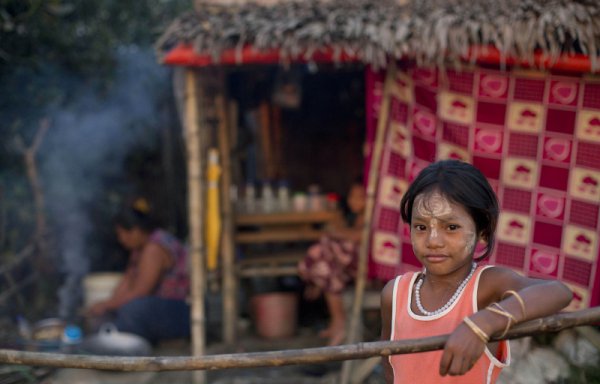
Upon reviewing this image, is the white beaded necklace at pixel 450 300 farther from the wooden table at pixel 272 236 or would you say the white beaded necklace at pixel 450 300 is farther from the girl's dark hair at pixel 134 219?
the girl's dark hair at pixel 134 219

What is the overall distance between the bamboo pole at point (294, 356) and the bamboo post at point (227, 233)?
170 inches

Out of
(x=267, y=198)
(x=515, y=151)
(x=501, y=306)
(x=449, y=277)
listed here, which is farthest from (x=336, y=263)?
(x=501, y=306)

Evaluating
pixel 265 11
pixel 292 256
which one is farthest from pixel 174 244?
pixel 265 11

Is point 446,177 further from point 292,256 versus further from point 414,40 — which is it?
point 292,256

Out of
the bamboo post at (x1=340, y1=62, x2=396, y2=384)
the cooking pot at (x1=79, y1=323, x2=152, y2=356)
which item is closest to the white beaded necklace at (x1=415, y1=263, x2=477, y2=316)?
the bamboo post at (x1=340, y1=62, x2=396, y2=384)

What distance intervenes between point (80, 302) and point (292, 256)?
8.73 ft

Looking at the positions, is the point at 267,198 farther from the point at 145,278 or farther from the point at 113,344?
the point at 113,344

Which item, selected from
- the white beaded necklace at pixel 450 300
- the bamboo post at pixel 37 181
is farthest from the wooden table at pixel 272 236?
the white beaded necklace at pixel 450 300

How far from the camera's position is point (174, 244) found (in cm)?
→ 684

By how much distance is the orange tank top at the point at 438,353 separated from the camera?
2.17 m

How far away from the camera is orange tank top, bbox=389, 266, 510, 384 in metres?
2.17

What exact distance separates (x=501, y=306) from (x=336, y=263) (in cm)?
438

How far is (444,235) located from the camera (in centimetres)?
222

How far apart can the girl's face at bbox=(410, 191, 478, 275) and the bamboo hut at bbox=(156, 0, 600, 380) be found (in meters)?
2.93
